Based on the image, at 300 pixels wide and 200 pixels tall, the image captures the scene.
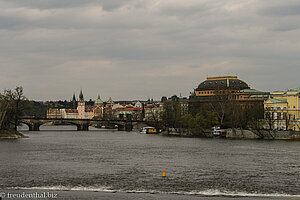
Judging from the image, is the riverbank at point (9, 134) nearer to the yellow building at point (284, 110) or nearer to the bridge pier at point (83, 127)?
the yellow building at point (284, 110)

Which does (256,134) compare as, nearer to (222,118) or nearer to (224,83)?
(222,118)

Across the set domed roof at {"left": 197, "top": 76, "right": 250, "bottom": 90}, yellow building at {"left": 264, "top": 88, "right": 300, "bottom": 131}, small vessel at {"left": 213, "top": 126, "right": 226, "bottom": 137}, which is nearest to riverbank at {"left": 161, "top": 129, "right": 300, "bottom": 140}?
small vessel at {"left": 213, "top": 126, "right": 226, "bottom": 137}

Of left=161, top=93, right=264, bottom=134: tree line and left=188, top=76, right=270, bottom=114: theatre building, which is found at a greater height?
left=188, top=76, right=270, bottom=114: theatre building

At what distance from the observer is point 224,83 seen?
623 feet

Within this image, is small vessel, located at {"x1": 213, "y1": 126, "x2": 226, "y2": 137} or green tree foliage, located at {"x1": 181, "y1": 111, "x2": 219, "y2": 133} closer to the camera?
small vessel, located at {"x1": 213, "y1": 126, "x2": 226, "y2": 137}

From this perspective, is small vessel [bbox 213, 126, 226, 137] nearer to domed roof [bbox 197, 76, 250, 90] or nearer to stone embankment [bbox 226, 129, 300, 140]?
stone embankment [bbox 226, 129, 300, 140]

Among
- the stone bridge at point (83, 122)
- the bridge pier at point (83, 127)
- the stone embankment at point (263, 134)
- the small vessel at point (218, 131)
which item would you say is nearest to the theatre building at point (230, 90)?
the stone bridge at point (83, 122)

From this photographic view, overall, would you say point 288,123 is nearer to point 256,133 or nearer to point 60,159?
point 256,133

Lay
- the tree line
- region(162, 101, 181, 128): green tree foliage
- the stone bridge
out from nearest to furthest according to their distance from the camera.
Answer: the tree line → region(162, 101, 181, 128): green tree foliage → the stone bridge

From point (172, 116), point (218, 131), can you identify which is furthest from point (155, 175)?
point (172, 116)

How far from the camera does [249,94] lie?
181 meters

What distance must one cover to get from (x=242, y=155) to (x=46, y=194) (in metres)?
36.0

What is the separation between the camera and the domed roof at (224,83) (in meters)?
190

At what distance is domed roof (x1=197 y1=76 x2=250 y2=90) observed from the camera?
190250mm
